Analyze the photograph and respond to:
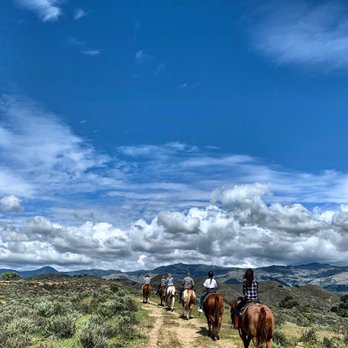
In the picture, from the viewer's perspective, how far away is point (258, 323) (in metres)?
14.0

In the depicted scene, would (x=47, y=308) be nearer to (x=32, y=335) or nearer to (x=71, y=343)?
(x=32, y=335)

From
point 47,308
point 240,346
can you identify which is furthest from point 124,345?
point 47,308

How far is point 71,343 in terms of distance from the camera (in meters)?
15.7

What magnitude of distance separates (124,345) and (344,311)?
54796mm

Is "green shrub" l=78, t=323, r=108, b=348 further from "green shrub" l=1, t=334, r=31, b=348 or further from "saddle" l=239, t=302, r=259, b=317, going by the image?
"saddle" l=239, t=302, r=259, b=317

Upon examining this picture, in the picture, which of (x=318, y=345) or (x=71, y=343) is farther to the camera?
(x=318, y=345)

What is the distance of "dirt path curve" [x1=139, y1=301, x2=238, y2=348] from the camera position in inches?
719

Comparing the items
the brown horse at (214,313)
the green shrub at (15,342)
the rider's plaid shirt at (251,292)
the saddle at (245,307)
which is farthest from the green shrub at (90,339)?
the brown horse at (214,313)

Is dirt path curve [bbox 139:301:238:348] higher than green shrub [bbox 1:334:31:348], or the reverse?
green shrub [bbox 1:334:31:348]

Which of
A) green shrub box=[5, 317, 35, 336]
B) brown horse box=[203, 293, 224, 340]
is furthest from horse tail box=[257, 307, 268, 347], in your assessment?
green shrub box=[5, 317, 35, 336]

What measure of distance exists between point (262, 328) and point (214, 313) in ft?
20.5

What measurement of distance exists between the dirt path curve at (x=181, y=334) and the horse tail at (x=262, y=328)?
4.84 meters

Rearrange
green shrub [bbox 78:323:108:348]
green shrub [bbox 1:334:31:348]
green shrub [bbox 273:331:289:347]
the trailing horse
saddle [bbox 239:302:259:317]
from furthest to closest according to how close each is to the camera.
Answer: the trailing horse
green shrub [bbox 273:331:289:347]
saddle [bbox 239:302:259:317]
green shrub [bbox 78:323:108:348]
green shrub [bbox 1:334:31:348]

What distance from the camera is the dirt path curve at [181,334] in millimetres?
18266
